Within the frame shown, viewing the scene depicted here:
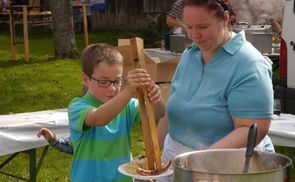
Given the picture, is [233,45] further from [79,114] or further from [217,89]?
[79,114]

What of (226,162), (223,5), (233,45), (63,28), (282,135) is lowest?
(63,28)

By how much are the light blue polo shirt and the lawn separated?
326 cm

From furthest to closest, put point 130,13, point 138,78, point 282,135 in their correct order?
1. point 130,13
2. point 282,135
3. point 138,78

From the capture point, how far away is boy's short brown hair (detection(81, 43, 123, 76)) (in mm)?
2822

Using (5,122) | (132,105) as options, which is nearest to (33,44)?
(5,122)

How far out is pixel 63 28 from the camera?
12344 mm

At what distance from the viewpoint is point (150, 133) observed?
7.82 feet

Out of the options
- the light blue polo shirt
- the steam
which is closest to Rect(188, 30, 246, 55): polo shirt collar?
the light blue polo shirt

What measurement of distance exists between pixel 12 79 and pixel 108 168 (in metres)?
8.05

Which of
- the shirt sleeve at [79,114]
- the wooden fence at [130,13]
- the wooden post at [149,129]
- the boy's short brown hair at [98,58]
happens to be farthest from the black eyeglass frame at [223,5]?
the wooden fence at [130,13]

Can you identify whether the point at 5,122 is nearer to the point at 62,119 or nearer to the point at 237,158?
the point at 62,119

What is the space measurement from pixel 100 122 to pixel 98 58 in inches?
10.9

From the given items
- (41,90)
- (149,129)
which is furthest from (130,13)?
(149,129)

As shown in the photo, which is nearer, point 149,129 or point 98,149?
point 149,129
